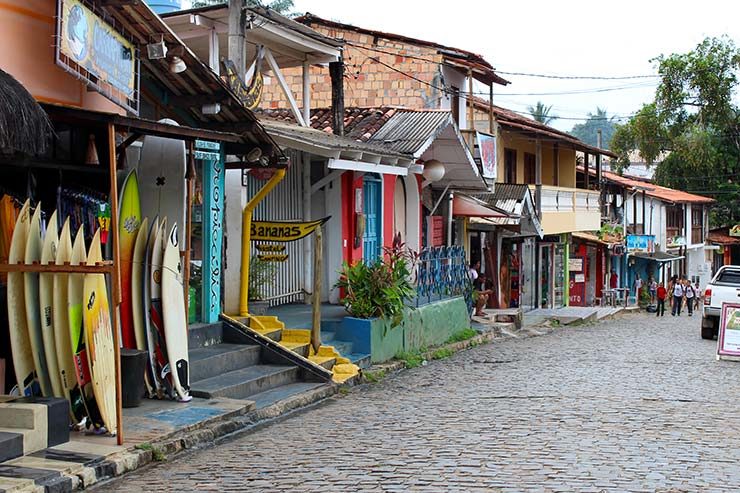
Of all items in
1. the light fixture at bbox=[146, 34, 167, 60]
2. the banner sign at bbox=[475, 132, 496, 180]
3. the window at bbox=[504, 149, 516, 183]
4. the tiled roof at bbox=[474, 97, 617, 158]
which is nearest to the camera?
the light fixture at bbox=[146, 34, 167, 60]

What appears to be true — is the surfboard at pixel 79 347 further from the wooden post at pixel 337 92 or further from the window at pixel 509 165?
the window at pixel 509 165

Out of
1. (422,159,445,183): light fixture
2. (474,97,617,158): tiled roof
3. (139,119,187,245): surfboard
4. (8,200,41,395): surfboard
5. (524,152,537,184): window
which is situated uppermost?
(474,97,617,158): tiled roof

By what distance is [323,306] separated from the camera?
55.7 feet

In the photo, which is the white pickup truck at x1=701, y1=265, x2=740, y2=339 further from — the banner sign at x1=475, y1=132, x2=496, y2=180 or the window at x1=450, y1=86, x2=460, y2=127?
the window at x1=450, y1=86, x2=460, y2=127

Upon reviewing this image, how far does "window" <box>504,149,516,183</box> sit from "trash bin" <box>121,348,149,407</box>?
23.4 meters

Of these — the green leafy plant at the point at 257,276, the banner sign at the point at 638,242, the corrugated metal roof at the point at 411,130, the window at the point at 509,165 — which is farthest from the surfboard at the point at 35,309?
the banner sign at the point at 638,242

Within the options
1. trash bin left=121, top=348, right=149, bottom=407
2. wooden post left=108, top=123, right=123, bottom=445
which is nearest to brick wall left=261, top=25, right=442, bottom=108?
trash bin left=121, top=348, right=149, bottom=407

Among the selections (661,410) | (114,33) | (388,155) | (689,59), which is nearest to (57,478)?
(114,33)

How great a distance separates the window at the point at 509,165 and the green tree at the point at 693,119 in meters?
19.4

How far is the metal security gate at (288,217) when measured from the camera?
16.0 meters

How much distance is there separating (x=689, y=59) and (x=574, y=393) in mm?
40340

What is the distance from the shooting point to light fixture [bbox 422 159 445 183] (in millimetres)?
21000

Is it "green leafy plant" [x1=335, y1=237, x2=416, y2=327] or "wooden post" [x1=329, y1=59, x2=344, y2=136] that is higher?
"wooden post" [x1=329, y1=59, x2=344, y2=136]

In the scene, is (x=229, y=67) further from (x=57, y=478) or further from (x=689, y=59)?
(x=689, y=59)
